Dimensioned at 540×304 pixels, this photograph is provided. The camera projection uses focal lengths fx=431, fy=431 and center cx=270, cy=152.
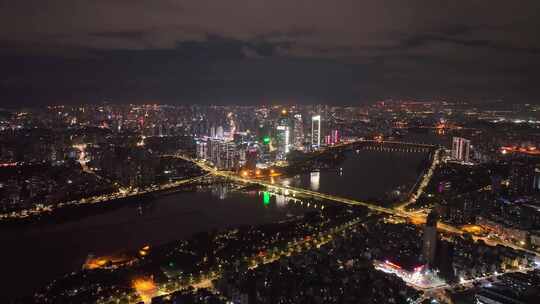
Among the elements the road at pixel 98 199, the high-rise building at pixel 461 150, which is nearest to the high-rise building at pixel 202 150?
Result: the road at pixel 98 199

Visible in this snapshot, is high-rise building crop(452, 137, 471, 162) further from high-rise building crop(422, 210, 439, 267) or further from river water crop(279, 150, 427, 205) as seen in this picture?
high-rise building crop(422, 210, 439, 267)

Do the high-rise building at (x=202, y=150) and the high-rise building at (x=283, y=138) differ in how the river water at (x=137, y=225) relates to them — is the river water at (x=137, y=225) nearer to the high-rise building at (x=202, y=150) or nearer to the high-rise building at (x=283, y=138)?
the high-rise building at (x=202, y=150)

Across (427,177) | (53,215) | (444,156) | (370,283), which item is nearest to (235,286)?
(370,283)

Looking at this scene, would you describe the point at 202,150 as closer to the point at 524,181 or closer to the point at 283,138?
the point at 283,138

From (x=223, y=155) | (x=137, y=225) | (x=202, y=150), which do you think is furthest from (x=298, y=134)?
(x=137, y=225)

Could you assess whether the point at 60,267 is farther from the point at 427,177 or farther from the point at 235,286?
the point at 427,177
